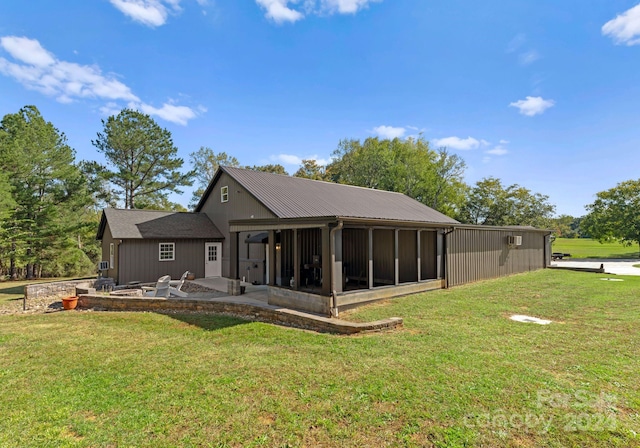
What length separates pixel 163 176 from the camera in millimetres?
28047

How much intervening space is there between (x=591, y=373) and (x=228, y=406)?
478 centimetres

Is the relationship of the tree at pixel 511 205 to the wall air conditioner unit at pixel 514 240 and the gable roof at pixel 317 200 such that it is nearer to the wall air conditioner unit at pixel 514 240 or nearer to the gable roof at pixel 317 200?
the wall air conditioner unit at pixel 514 240

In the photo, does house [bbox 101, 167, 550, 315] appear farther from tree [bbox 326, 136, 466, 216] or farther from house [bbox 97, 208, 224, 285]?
tree [bbox 326, 136, 466, 216]

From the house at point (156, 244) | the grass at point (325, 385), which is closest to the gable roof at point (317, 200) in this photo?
the house at point (156, 244)

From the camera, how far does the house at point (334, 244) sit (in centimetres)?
855

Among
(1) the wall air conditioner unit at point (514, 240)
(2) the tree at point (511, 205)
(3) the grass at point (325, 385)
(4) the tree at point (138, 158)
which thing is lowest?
(3) the grass at point (325, 385)

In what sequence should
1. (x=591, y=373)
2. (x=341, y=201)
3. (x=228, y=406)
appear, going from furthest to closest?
(x=341, y=201) → (x=591, y=373) → (x=228, y=406)

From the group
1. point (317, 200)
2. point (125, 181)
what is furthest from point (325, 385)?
point (125, 181)

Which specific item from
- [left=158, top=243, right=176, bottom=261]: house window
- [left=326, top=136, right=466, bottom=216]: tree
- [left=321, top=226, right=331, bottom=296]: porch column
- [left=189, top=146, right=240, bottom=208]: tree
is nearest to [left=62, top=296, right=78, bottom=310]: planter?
[left=158, top=243, right=176, bottom=261]: house window

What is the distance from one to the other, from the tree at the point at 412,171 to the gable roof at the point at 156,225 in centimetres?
2050

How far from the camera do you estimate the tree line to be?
20.1m


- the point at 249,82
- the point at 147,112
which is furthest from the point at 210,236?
the point at 147,112

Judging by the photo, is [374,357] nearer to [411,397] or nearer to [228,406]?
[411,397]

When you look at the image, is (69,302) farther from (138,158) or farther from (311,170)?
(311,170)
